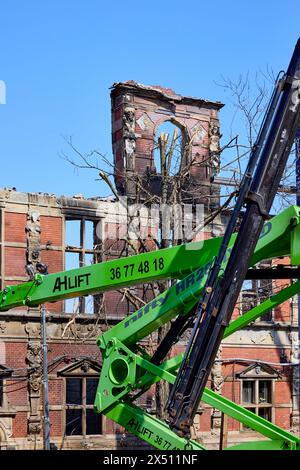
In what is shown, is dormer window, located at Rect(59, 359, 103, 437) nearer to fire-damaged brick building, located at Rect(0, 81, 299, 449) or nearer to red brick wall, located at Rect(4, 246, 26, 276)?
fire-damaged brick building, located at Rect(0, 81, 299, 449)

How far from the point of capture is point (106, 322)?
23.3 m

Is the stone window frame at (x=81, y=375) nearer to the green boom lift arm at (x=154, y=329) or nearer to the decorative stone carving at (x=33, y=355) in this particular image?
the decorative stone carving at (x=33, y=355)

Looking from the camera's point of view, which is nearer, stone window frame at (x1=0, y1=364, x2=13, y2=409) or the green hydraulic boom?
the green hydraulic boom

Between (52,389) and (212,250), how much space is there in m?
14.3

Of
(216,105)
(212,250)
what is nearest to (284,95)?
(212,250)

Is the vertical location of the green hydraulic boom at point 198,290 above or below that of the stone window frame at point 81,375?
above

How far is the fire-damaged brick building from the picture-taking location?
72.4 feet

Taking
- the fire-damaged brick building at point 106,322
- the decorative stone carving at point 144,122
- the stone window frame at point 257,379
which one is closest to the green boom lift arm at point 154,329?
the fire-damaged brick building at point 106,322

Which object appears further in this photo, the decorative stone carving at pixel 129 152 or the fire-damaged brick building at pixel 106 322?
the decorative stone carving at pixel 129 152

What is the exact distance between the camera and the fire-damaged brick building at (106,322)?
869 inches

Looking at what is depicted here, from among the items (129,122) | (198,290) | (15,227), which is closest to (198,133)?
(129,122)

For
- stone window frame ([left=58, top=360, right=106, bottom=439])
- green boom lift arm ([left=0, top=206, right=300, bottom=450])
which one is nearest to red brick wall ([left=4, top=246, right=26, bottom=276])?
stone window frame ([left=58, top=360, right=106, bottom=439])

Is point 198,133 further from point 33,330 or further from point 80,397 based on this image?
point 80,397

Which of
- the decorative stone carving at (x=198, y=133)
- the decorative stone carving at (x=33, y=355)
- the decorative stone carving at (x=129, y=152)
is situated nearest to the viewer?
the decorative stone carving at (x=33, y=355)
